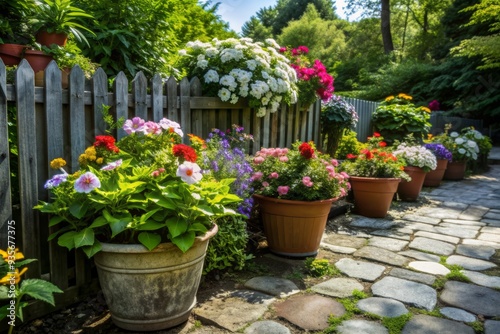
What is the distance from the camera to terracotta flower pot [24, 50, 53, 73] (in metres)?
2.58

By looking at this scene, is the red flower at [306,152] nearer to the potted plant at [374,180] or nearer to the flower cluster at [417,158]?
the potted plant at [374,180]

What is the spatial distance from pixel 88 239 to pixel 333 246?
2.26 metres

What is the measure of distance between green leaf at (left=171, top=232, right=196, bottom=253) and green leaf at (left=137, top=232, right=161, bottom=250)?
79 millimetres

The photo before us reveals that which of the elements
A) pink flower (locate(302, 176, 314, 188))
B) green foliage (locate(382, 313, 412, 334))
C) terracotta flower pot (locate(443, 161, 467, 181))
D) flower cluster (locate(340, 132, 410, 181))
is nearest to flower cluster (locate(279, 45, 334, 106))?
flower cluster (locate(340, 132, 410, 181))

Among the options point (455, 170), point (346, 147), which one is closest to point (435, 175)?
point (455, 170)

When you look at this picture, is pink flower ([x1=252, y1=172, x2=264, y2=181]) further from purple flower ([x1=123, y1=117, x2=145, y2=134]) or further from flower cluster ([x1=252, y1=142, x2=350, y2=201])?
purple flower ([x1=123, y1=117, x2=145, y2=134])

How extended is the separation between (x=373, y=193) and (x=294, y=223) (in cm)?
176

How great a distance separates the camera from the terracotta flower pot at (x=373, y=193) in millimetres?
4523

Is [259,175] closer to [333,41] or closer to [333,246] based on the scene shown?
[333,246]

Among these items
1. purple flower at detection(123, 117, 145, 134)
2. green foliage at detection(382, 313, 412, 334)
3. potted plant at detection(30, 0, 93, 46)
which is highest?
potted plant at detection(30, 0, 93, 46)

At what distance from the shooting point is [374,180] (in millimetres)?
4512

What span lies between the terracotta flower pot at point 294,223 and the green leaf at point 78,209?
5.04 ft

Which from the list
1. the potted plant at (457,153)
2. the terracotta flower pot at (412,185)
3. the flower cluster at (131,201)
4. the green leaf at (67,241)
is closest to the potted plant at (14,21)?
the flower cluster at (131,201)

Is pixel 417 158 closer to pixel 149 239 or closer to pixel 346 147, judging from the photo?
pixel 346 147
